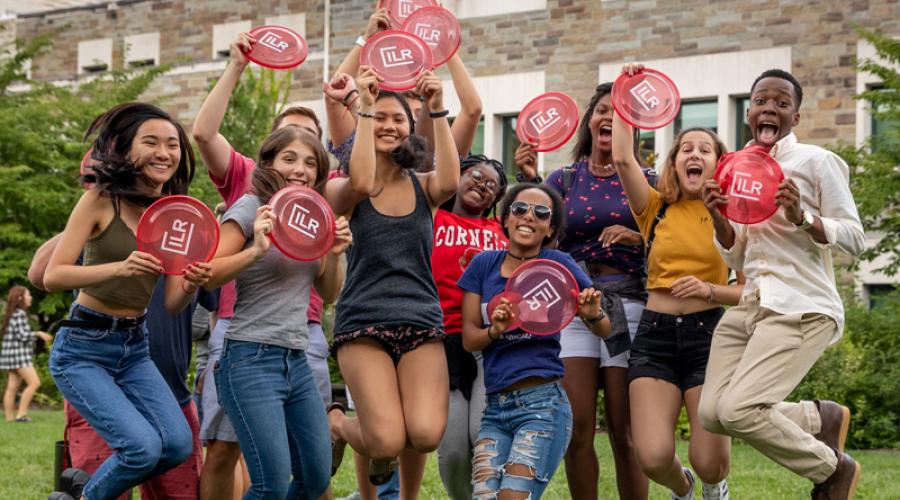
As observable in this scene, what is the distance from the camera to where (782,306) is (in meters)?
6.27

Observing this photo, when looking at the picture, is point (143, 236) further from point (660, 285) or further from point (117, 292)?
point (660, 285)

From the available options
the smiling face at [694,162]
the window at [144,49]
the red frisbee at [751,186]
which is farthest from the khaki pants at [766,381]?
the window at [144,49]

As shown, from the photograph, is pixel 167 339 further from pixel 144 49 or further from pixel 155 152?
pixel 144 49

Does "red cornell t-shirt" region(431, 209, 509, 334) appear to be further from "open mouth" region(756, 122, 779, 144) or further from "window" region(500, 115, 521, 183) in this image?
"window" region(500, 115, 521, 183)

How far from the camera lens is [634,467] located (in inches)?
275

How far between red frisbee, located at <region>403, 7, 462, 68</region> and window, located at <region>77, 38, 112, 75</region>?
2090 cm

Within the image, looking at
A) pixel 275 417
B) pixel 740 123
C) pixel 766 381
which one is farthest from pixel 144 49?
A: pixel 766 381

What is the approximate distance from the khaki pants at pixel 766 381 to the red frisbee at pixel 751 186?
1.72 ft

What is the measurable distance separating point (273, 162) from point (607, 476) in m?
5.37

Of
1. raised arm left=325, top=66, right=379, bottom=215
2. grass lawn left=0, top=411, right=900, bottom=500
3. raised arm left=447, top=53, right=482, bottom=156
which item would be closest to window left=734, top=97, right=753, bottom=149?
grass lawn left=0, top=411, right=900, bottom=500

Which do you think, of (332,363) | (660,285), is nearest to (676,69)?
(332,363)

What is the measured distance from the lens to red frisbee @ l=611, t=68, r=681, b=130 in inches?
265

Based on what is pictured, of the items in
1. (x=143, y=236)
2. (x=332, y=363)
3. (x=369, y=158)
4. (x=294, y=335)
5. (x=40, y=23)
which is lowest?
(x=332, y=363)

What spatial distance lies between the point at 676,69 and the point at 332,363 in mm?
7423
